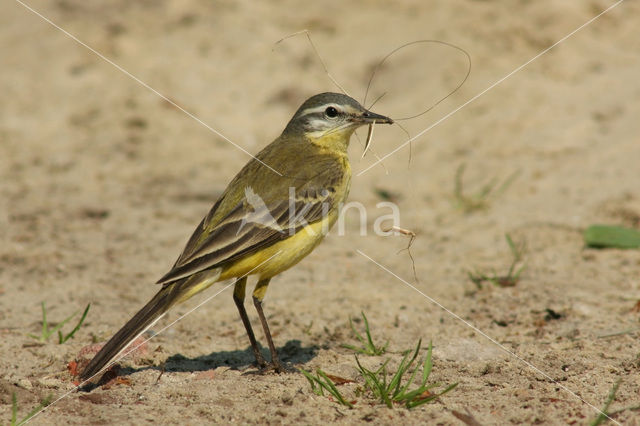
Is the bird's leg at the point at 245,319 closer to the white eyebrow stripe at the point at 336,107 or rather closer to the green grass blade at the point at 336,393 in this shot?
the green grass blade at the point at 336,393

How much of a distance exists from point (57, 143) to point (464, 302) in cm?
663

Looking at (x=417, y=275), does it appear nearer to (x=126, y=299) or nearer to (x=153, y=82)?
(x=126, y=299)

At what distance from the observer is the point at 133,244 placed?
7.62 meters

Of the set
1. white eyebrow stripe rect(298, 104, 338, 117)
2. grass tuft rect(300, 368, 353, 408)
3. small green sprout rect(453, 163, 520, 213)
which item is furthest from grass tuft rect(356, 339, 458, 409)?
small green sprout rect(453, 163, 520, 213)

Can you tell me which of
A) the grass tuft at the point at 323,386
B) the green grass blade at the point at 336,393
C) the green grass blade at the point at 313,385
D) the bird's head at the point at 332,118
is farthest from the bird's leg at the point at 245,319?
the bird's head at the point at 332,118

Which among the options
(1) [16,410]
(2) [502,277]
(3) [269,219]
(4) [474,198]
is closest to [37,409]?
(1) [16,410]

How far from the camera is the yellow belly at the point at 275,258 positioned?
16.2 feet

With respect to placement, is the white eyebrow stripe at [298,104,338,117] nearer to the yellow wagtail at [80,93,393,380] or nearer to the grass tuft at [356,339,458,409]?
the yellow wagtail at [80,93,393,380]

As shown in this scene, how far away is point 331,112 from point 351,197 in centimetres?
329

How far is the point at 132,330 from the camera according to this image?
448 cm

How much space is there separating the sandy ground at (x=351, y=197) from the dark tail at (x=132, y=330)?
185 mm

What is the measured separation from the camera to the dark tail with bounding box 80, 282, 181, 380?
4383 millimetres

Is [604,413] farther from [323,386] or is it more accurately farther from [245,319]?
[245,319]

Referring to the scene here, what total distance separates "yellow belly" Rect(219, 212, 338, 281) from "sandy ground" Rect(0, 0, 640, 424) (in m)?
0.68
